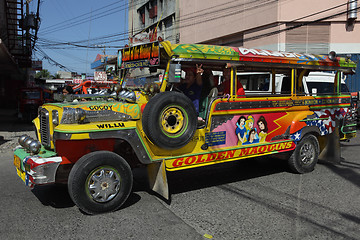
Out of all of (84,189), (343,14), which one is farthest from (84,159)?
(343,14)

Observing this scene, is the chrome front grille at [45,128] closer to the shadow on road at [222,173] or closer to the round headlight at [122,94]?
the round headlight at [122,94]

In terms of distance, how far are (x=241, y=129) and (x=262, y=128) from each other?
54cm

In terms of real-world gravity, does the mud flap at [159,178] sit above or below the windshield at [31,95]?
below

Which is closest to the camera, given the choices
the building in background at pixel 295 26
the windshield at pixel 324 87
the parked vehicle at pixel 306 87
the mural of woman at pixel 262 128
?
the mural of woman at pixel 262 128

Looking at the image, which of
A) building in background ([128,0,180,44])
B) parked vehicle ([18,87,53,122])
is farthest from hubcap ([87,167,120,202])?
building in background ([128,0,180,44])

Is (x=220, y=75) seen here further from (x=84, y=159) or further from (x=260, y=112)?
(x=84, y=159)

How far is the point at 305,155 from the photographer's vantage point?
273 inches

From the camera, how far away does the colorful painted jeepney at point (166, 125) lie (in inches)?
177

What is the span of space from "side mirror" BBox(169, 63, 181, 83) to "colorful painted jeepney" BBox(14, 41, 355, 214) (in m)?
0.01

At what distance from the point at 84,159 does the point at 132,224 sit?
3.48ft

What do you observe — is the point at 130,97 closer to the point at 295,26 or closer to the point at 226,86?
the point at 226,86

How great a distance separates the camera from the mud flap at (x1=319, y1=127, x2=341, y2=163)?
290 inches

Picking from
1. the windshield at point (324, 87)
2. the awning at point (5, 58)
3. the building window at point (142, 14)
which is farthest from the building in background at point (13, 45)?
the building window at point (142, 14)

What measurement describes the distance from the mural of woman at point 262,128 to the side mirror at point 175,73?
2.03m
